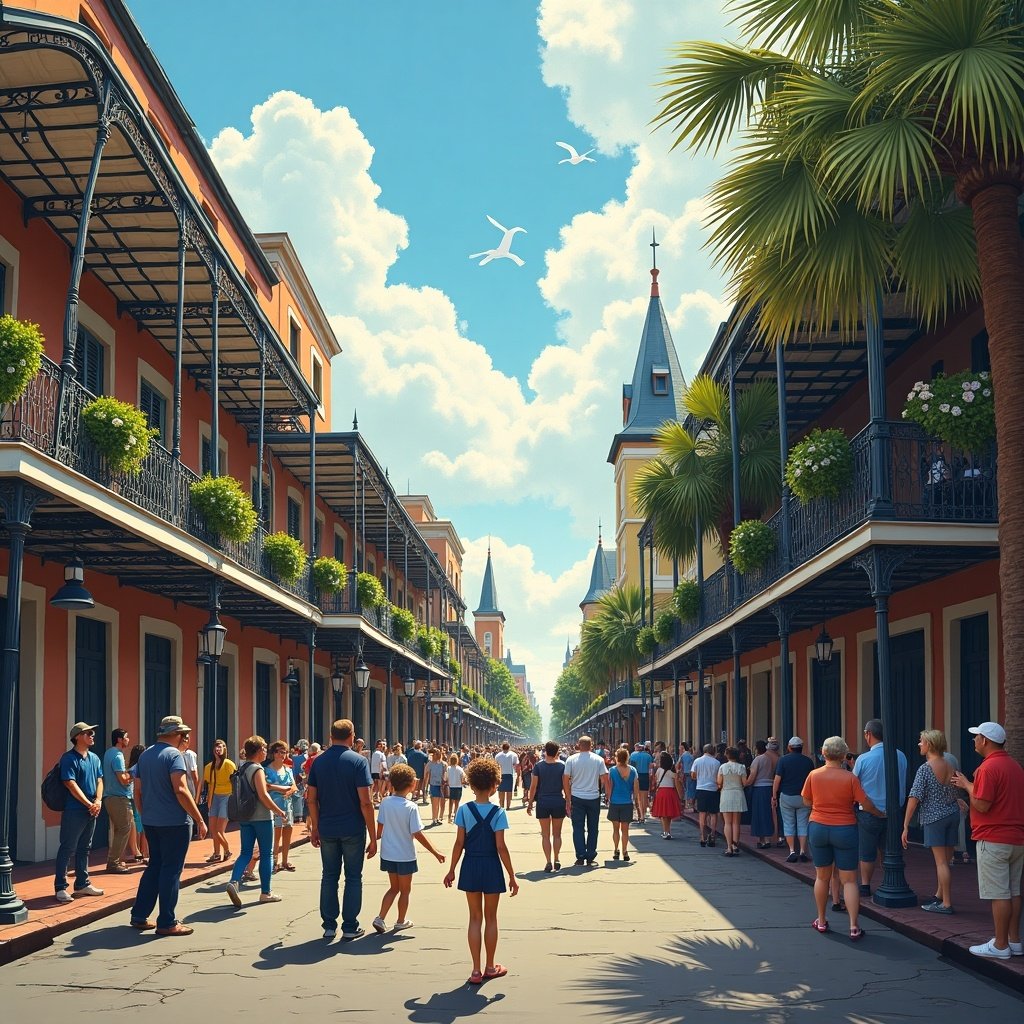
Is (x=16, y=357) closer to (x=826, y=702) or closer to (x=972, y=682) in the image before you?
(x=972, y=682)

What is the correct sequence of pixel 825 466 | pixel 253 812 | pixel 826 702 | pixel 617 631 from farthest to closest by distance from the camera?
pixel 617 631 → pixel 826 702 → pixel 825 466 → pixel 253 812

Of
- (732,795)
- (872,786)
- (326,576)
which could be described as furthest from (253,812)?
(326,576)

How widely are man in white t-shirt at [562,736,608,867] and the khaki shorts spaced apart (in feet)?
24.3

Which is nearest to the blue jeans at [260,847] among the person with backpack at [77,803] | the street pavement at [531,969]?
the street pavement at [531,969]

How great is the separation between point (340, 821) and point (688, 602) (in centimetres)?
1804

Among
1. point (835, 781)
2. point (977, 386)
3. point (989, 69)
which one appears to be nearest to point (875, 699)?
point (977, 386)

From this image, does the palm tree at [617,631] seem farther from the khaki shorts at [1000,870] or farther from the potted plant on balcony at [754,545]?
the khaki shorts at [1000,870]

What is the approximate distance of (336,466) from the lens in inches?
1150

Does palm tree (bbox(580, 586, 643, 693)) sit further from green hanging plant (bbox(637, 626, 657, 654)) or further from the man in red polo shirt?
the man in red polo shirt

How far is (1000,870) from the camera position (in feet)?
28.9

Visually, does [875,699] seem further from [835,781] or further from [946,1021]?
[946,1021]

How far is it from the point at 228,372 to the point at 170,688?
5542 mm

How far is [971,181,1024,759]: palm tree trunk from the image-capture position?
10.3m

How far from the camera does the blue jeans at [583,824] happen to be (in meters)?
16.7
